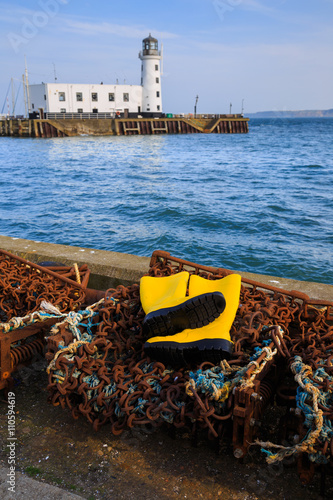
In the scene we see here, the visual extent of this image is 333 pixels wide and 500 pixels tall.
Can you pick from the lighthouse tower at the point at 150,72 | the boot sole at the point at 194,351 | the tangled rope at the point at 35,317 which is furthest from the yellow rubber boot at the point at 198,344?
the lighthouse tower at the point at 150,72

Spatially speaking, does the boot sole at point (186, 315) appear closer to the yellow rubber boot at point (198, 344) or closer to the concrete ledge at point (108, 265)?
the yellow rubber boot at point (198, 344)

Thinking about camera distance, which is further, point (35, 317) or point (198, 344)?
point (35, 317)

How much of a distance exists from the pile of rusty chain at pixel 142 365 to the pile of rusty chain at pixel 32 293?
1.58 ft

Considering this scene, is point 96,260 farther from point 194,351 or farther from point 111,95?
point 111,95

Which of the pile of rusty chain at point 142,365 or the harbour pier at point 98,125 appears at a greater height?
the harbour pier at point 98,125

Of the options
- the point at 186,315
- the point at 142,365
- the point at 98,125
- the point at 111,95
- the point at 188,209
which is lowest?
the point at 188,209

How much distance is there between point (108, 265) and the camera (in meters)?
4.89

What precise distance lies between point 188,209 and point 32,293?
16.4 m

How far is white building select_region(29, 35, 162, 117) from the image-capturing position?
211 feet

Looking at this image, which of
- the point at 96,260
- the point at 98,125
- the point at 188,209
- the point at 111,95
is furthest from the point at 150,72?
the point at 96,260

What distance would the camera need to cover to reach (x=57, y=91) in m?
63.9

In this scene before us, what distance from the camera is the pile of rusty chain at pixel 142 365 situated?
244cm

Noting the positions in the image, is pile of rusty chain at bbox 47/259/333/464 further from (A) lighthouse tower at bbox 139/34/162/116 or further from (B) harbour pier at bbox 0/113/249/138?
(A) lighthouse tower at bbox 139/34/162/116

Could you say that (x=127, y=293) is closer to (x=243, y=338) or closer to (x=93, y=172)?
(x=243, y=338)
